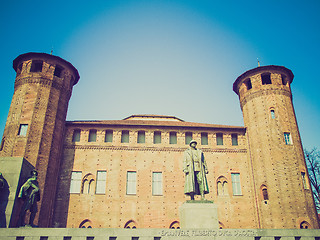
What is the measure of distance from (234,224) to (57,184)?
1432 cm

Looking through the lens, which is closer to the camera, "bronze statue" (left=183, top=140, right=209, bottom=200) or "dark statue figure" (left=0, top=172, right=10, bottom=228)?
"bronze statue" (left=183, top=140, right=209, bottom=200)

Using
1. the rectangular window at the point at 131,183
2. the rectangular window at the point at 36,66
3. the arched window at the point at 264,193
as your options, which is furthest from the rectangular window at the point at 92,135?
the arched window at the point at 264,193

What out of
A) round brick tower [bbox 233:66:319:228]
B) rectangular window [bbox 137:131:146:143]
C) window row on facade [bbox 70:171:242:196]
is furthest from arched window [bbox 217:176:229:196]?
rectangular window [bbox 137:131:146:143]

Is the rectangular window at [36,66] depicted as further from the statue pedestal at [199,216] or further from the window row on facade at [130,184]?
the statue pedestal at [199,216]

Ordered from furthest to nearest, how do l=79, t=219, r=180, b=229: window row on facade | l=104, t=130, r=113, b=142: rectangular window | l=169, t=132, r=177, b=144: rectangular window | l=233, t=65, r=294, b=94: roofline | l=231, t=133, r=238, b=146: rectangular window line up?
l=233, t=65, r=294, b=94: roofline, l=231, t=133, r=238, b=146: rectangular window, l=169, t=132, r=177, b=144: rectangular window, l=104, t=130, r=113, b=142: rectangular window, l=79, t=219, r=180, b=229: window row on facade

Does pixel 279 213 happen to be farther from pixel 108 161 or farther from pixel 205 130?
pixel 108 161

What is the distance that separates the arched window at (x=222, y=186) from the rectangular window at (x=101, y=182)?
939cm

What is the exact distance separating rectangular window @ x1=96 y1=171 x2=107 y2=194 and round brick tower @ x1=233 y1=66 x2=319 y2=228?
12305 mm

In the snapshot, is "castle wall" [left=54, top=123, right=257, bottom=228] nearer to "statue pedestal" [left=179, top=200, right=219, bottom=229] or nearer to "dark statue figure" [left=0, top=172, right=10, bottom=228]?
"dark statue figure" [left=0, top=172, right=10, bottom=228]

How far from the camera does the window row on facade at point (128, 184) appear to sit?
69.3 feet

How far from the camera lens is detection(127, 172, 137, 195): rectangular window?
21228 millimetres

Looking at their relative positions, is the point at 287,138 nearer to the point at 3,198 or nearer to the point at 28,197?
the point at 28,197

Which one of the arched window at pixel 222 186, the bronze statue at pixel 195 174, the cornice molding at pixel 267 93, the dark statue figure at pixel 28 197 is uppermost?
the cornice molding at pixel 267 93

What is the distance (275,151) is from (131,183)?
39.4 feet
